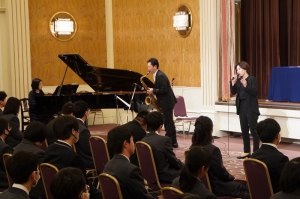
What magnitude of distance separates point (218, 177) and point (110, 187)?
1.20 metres

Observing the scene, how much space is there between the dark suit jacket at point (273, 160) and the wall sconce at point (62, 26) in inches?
370

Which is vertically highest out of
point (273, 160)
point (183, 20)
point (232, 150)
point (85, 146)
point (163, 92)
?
point (183, 20)

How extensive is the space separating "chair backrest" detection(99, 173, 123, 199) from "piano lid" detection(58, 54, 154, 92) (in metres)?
6.97

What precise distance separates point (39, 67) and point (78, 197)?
408 inches

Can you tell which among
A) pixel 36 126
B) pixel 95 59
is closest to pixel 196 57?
pixel 95 59

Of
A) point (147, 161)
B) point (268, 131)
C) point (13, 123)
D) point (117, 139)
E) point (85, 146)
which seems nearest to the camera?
point (117, 139)

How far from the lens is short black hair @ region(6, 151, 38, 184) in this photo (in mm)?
3377

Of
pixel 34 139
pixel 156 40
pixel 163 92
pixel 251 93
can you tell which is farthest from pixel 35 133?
pixel 156 40

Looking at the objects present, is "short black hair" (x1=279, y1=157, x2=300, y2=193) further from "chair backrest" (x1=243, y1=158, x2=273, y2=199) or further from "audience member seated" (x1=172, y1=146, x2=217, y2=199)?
"chair backrest" (x1=243, y1=158, x2=273, y2=199)

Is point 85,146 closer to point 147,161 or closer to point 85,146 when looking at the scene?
point 85,146

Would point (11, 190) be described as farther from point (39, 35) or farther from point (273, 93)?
point (39, 35)

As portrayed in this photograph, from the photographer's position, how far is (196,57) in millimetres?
→ 11539

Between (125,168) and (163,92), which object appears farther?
(163,92)

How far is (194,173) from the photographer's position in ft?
11.6
